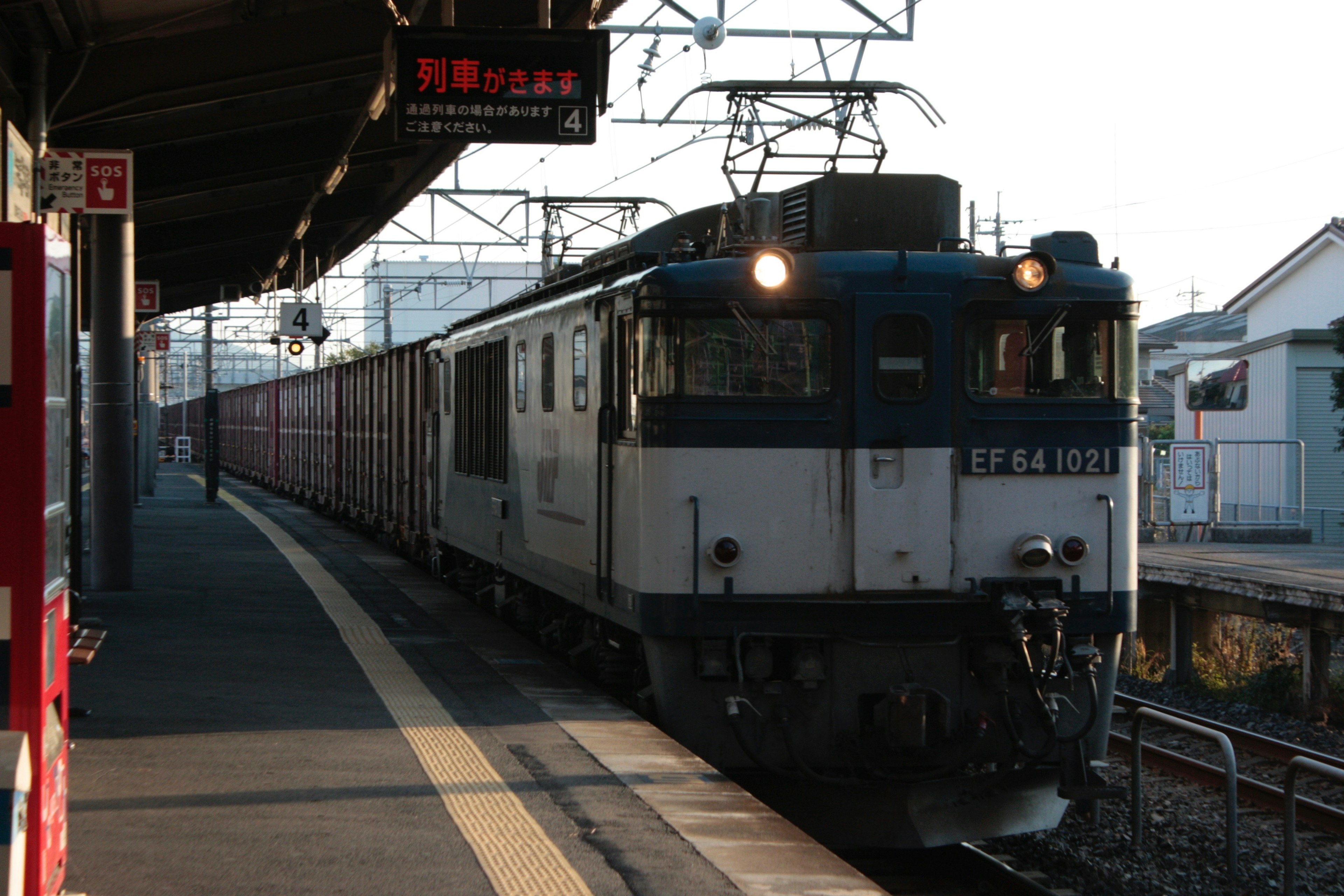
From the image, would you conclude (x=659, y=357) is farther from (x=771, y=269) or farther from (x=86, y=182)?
(x=86, y=182)

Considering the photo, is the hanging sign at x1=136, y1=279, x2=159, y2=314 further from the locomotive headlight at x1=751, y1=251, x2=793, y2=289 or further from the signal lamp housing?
the signal lamp housing

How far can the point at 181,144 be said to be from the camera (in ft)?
46.9

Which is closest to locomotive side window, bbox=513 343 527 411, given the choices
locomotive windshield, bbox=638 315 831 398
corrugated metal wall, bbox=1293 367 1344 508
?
locomotive windshield, bbox=638 315 831 398

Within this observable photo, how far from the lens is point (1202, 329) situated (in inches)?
2397

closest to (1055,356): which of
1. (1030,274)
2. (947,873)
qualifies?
(1030,274)

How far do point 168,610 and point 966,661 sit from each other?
737cm

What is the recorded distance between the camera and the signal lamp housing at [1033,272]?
7348 millimetres

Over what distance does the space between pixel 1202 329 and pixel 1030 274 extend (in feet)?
188

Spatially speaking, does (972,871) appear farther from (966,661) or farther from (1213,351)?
(1213,351)

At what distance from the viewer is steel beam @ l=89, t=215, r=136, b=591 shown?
530 inches

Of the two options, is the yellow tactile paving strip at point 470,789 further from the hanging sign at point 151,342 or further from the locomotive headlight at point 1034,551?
the hanging sign at point 151,342

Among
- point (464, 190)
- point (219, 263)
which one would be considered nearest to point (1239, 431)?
point (464, 190)

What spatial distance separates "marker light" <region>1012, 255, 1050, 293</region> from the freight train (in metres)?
0.02

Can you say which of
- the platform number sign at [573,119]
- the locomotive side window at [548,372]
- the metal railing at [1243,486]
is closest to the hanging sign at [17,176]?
the locomotive side window at [548,372]
